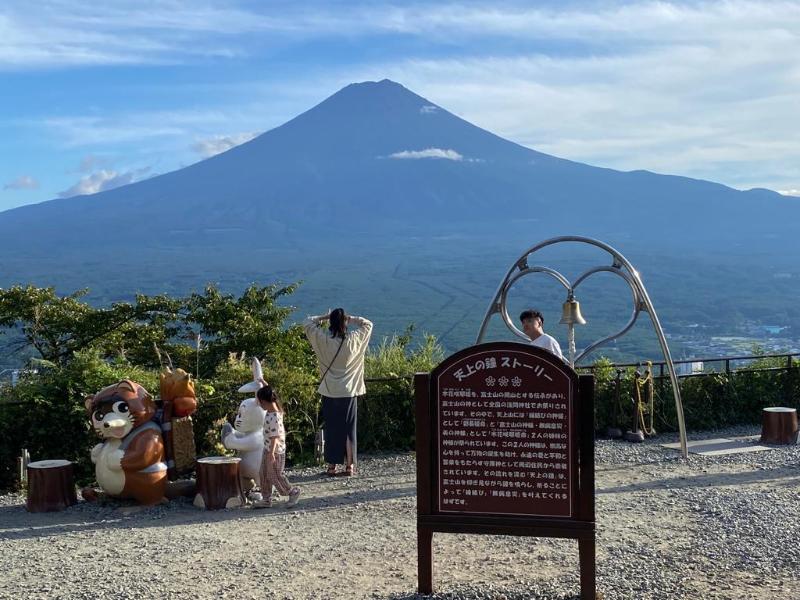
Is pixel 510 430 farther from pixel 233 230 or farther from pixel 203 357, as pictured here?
pixel 233 230

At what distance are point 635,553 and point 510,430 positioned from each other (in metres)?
1.45

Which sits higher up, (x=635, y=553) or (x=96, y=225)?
(x=96, y=225)

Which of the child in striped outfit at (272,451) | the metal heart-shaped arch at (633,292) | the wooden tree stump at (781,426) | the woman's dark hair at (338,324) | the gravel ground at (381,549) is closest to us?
the gravel ground at (381,549)

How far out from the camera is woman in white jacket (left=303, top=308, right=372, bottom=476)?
8.48 metres

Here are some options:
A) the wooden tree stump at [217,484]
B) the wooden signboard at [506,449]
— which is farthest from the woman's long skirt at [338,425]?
the wooden signboard at [506,449]

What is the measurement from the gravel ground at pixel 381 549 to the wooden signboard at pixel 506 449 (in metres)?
0.40

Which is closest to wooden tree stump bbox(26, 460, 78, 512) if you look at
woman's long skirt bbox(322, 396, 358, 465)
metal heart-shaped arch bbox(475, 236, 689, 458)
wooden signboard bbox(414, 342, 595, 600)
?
woman's long skirt bbox(322, 396, 358, 465)

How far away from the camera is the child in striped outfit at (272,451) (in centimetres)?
759

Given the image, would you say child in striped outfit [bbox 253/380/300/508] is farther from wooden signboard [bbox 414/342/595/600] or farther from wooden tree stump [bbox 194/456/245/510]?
wooden signboard [bbox 414/342/595/600]

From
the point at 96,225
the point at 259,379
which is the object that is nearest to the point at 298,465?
the point at 259,379

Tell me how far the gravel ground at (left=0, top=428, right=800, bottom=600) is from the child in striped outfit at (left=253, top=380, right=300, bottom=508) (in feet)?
0.81

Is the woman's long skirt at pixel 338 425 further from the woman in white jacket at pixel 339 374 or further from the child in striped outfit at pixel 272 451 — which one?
the child in striped outfit at pixel 272 451

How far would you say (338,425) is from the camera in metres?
8.62

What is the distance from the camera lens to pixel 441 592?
206 inches
